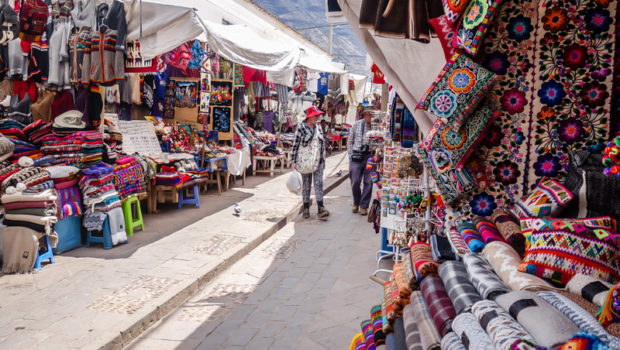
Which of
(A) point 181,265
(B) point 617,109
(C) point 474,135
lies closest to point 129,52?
(A) point 181,265

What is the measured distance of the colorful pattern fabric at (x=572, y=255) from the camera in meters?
1.60

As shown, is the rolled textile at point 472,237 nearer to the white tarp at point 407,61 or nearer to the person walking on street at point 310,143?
the white tarp at point 407,61

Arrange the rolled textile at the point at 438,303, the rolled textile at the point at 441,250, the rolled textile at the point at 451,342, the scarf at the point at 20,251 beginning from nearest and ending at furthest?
1. the rolled textile at the point at 451,342
2. the rolled textile at the point at 438,303
3. the rolled textile at the point at 441,250
4. the scarf at the point at 20,251

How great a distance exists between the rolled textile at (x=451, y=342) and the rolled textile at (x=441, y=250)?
2.13 ft

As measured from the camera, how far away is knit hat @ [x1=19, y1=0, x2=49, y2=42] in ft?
21.4

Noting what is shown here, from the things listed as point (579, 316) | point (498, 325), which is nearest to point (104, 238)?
point (498, 325)

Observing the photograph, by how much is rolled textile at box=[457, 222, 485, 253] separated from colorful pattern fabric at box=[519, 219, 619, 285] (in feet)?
1.15

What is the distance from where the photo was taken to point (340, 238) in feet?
24.2

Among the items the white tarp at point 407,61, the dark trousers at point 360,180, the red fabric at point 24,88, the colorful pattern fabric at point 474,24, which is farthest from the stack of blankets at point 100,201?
the colorful pattern fabric at point 474,24

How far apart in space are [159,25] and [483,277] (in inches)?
225

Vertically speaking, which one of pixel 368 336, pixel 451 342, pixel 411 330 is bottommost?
pixel 368 336

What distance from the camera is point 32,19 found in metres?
6.57

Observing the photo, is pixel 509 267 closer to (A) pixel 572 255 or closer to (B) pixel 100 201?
(A) pixel 572 255

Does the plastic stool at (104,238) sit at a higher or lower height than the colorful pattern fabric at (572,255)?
lower
